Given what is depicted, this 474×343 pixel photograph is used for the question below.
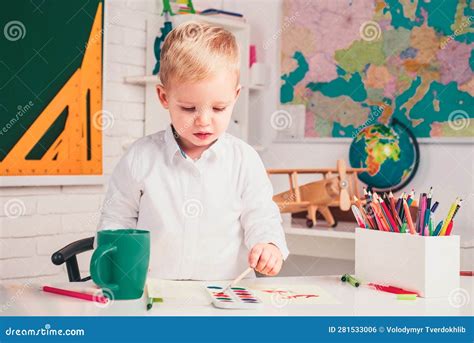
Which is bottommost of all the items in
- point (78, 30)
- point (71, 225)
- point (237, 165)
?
point (71, 225)

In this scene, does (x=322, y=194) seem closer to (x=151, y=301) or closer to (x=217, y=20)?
(x=217, y=20)

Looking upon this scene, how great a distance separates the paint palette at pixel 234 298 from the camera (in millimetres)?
981

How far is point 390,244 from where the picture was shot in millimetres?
1197

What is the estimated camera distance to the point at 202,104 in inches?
48.7

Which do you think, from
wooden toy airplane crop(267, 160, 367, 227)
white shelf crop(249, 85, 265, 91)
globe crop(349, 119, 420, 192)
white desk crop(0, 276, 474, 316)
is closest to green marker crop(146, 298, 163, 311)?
white desk crop(0, 276, 474, 316)

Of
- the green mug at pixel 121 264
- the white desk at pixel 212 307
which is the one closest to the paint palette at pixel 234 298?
the white desk at pixel 212 307

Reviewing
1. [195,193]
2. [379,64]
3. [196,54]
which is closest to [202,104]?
[196,54]

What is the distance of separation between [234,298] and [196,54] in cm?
48

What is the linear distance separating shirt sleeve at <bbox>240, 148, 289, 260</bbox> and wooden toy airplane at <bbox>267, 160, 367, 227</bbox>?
3.73 ft

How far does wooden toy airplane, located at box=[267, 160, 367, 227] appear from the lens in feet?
8.39

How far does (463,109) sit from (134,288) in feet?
6.14

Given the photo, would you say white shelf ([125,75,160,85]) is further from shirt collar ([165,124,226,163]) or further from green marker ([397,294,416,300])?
green marker ([397,294,416,300])
